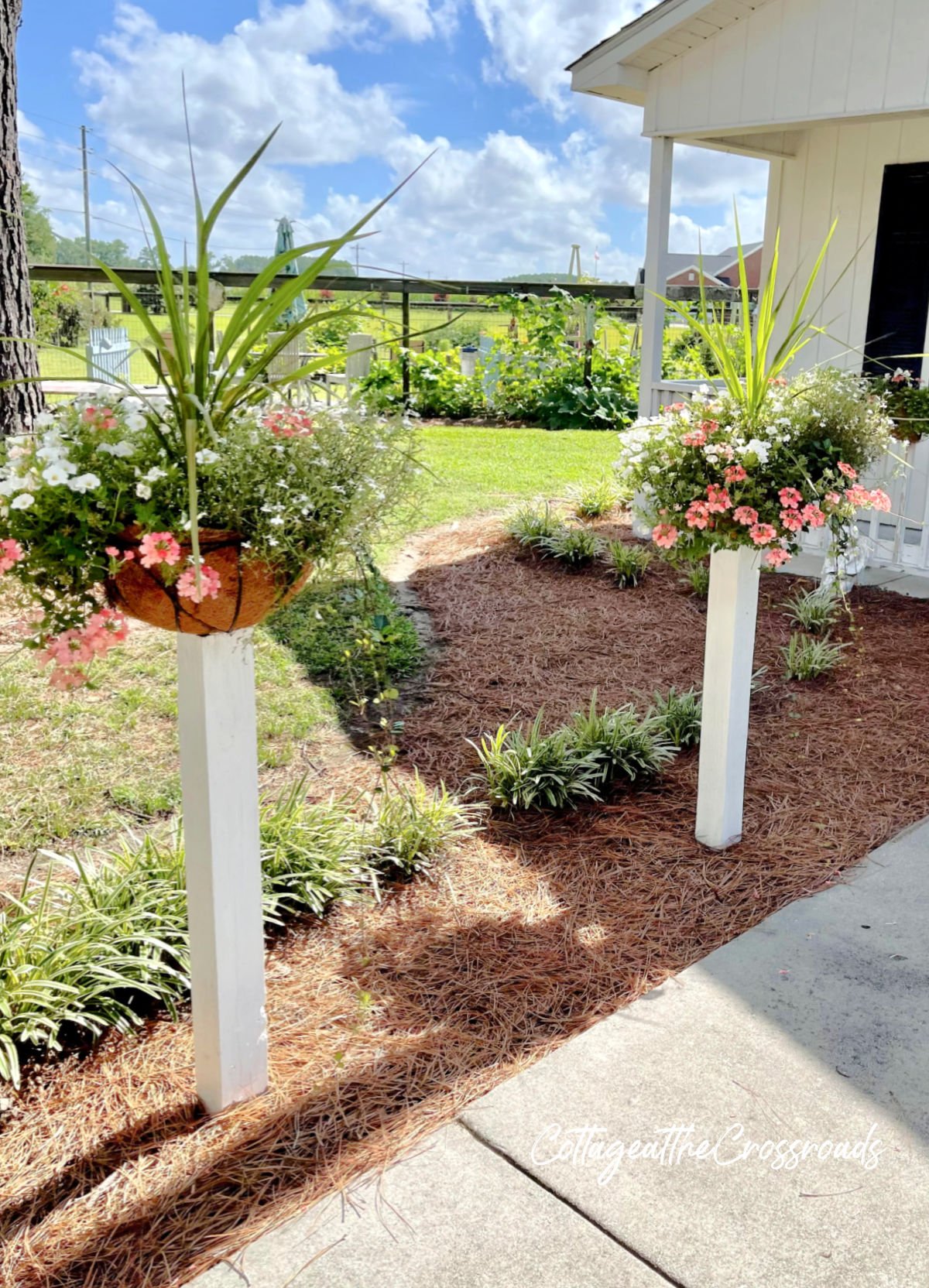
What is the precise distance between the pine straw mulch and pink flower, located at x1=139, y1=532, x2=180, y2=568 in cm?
115

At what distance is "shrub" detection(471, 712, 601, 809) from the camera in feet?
11.5

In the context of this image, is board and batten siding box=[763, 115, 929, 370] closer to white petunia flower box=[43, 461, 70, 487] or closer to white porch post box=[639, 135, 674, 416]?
white porch post box=[639, 135, 674, 416]

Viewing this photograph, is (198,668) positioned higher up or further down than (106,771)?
higher up

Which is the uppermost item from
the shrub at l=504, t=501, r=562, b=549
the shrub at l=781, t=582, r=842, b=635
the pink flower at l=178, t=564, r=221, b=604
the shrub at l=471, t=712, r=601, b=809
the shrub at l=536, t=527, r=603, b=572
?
the pink flower at l=178, t=564, r=221, b=604

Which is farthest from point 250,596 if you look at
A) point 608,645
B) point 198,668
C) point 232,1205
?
point 608,645

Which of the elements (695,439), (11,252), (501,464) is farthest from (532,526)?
(695,439)

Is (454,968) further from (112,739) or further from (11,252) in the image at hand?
(11,252)

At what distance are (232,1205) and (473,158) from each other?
85.7 meters

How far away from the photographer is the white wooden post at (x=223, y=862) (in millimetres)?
Answer: 1927

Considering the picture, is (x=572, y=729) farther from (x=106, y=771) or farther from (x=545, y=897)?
(x=106, y=771)

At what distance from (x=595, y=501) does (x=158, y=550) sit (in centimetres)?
606

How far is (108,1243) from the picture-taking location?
5.86 ft

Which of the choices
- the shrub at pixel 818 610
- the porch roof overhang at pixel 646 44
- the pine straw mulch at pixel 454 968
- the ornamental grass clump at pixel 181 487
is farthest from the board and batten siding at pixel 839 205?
the ornamental grass clump at pixel 181 487

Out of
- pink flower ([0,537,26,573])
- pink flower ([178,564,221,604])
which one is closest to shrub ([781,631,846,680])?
pink flower ([178,564,221,604])
